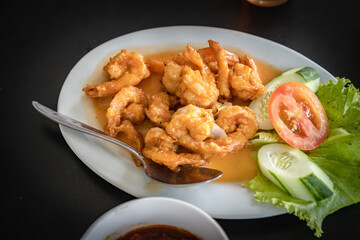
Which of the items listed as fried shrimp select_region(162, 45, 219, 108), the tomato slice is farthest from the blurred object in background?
the tomato slice

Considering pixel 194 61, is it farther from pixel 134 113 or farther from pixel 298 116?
pixel 298 116

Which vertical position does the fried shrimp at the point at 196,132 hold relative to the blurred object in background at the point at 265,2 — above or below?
below

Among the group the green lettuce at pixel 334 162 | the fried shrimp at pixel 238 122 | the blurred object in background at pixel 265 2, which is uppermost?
the blurred object in background at pixel 265 2

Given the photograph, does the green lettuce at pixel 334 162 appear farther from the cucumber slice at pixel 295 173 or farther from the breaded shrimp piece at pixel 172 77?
the breaded shrimp piece at pixel 172 77

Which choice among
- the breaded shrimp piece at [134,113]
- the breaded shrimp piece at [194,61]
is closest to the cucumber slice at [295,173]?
the breaded shrimp piece at [194,61]

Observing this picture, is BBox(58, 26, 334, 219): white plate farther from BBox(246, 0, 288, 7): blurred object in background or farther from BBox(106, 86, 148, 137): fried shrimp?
BBox(246, 0, 288, 7): blurred object in background

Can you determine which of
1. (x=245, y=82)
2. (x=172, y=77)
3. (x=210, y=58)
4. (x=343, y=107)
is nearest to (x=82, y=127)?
(x=172, y=77)

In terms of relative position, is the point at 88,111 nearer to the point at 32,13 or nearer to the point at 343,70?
the point at 32,13
